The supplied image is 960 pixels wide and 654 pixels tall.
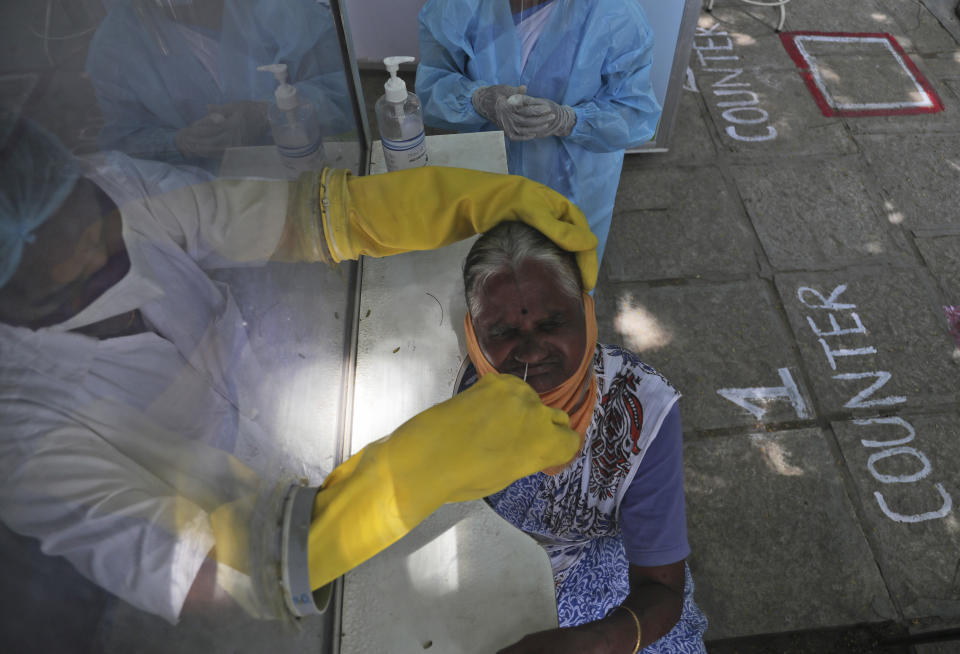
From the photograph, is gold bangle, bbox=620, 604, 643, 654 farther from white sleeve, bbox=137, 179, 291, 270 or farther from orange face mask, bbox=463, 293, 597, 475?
white sleeve, bbox=137, 179, 291, 270

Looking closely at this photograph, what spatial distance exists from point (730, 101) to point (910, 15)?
200 centimetres

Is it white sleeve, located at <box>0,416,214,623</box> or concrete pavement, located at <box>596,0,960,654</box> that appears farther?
concrete pavement, located at <box>596,0,960,654</box>

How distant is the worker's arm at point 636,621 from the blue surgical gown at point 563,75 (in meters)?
1.52

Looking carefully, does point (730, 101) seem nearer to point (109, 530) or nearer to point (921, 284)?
point (921, 284)

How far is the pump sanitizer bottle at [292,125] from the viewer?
3.76 feet

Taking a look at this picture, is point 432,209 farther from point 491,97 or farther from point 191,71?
point 491,97

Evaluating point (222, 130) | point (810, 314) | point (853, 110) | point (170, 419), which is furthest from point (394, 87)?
point (853, 110)

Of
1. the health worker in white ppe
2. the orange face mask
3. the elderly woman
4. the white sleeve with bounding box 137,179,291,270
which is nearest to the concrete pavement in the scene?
the elderly woman

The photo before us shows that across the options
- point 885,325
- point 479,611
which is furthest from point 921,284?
point 479,611

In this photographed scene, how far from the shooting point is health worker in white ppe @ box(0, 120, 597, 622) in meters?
0.45

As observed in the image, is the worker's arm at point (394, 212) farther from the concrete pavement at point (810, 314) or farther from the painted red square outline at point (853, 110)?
the painted red square outline at point (853, 110)

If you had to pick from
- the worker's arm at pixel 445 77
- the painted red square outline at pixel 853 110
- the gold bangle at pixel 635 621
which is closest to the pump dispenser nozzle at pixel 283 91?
the worker's arm at pixel 445 77

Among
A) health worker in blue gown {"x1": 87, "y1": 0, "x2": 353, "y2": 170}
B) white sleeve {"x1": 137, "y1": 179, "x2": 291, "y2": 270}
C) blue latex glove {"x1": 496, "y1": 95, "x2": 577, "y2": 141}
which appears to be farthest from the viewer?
blue latex glove {"x1": 496, "y1": 95, "x2": 577, "y2": 141}

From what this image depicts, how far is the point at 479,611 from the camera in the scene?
1142 mm
